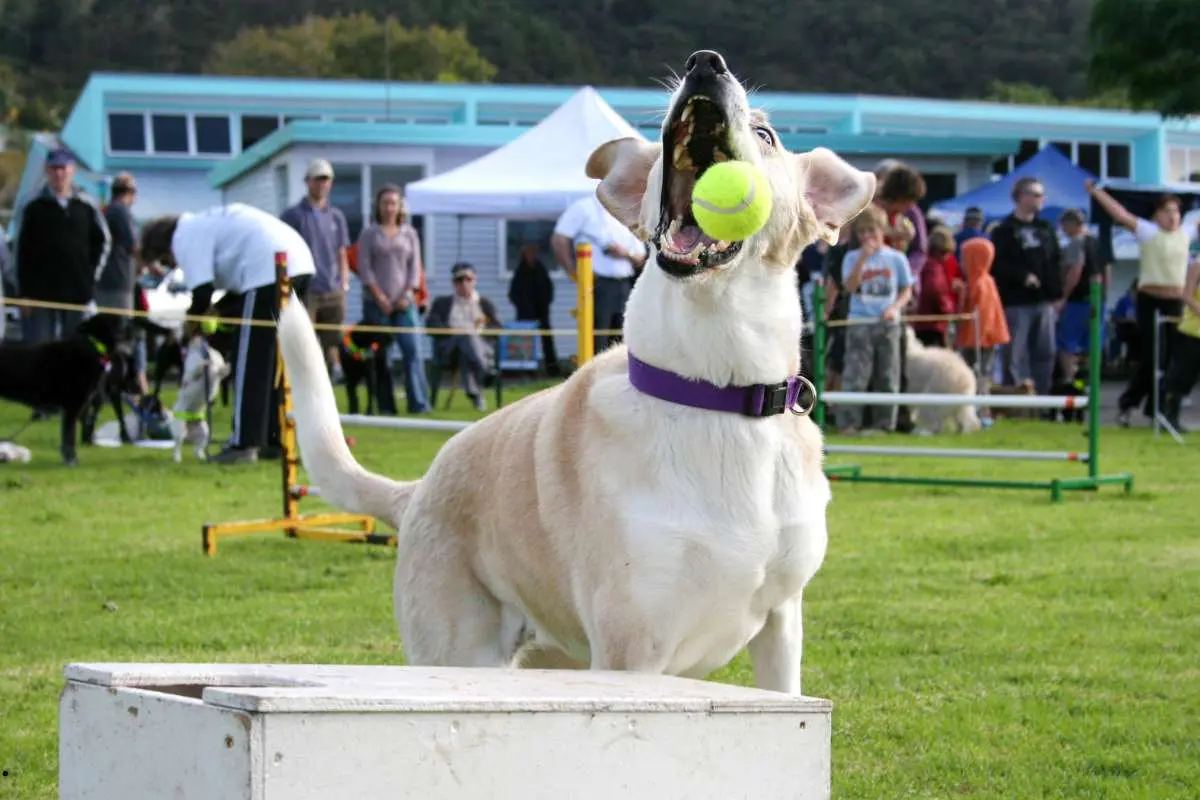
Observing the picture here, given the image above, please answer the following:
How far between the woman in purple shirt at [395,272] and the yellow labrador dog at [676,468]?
12536 millimetres

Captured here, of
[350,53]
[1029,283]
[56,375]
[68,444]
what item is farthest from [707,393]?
[350,53]

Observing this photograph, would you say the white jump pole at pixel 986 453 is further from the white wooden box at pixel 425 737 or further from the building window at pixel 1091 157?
the building window at pixel 1091 157

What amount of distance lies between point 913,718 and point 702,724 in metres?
2.40

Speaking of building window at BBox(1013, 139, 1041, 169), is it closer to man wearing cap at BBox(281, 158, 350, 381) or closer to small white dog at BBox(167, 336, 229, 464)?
man wearing cap at BBox(281, 158, 350, 381)

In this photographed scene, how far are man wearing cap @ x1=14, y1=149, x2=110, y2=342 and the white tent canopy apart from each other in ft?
20.6

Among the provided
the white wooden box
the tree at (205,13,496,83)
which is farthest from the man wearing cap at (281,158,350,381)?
the tree at (205,13,496,83)

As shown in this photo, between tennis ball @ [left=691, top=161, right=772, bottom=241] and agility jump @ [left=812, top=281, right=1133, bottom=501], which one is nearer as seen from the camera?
tennis ball @ [left=691, top=161, right=772, bottom=241]

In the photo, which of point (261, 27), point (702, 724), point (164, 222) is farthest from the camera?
point (261, 27)

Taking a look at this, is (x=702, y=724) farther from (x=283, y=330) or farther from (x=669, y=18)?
(x=669, y=18)

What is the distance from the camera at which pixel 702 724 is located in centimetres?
273

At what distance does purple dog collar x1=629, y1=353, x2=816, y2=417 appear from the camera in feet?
11.3

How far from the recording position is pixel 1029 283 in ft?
53.2

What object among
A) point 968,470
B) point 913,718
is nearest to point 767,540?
point 913,718

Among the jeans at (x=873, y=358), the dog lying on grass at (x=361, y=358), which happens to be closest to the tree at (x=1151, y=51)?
the jeans at (x=873, y=358)
